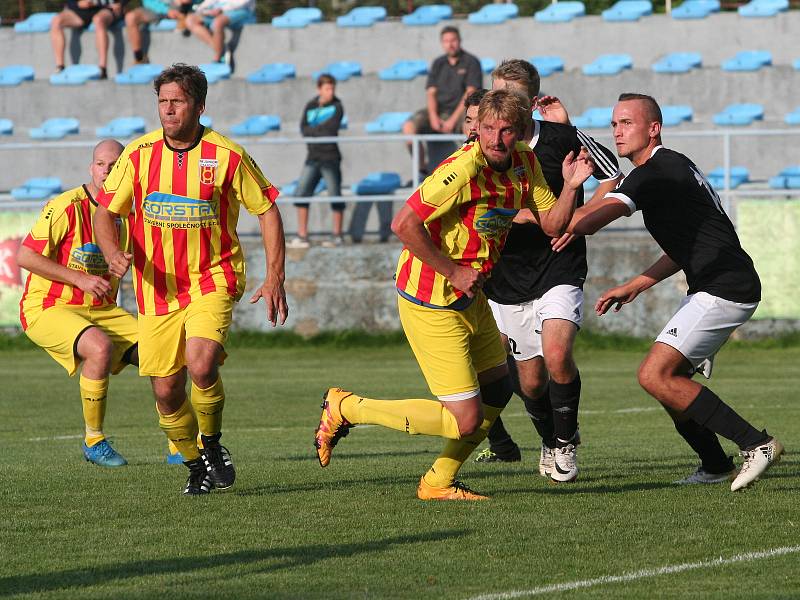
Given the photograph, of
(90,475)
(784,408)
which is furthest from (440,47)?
(90,475)

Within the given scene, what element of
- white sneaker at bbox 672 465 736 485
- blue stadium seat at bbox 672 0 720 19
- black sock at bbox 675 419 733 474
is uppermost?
blue stadium seat at bbox 672 0 720 19

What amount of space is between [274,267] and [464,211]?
3.53 feet

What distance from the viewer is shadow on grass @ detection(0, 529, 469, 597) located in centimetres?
520

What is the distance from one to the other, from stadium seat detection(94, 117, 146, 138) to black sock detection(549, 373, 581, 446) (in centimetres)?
1506

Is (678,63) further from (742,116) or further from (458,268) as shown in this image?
(458,268)

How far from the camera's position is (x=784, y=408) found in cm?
1269

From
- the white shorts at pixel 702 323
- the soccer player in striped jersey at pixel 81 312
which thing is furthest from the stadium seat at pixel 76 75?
the white shorts at pixel 702 323

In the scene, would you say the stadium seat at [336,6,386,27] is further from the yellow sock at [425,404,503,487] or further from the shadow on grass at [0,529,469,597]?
the shadow on grass at [0,529,469,597]

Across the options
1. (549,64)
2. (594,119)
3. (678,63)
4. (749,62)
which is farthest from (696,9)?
(594,119)

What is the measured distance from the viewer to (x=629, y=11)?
2353 cm

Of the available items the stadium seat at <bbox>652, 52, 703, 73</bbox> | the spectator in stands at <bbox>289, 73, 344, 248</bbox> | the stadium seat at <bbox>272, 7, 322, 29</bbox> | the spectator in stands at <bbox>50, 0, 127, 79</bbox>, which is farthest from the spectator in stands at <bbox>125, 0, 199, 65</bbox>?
the stadium seat at <bbox>652, 52, 703, 73</bbox>

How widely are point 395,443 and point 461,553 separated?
197 inches

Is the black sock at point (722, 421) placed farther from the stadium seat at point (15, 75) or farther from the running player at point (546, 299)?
the stadium seat at point (15, 75)

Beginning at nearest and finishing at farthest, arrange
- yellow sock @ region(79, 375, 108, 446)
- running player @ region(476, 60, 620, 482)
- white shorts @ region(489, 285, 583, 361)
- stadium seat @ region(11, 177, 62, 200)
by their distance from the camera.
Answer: running player @ region(476, 60, 620, 482)
white shorts @ region(489, 285, 583, 361)
yellow sock @ region(79, 375, 108, 446)
stadium seat @ region(11, 177, 62, 200)
